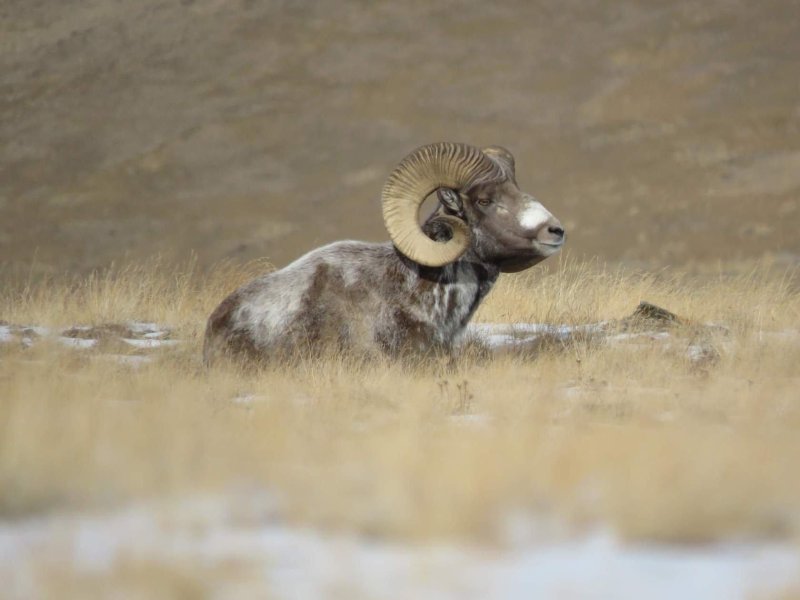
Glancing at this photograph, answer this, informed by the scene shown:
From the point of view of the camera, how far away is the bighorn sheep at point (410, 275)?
11.8m

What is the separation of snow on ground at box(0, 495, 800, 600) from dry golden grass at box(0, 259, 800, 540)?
0.19 m

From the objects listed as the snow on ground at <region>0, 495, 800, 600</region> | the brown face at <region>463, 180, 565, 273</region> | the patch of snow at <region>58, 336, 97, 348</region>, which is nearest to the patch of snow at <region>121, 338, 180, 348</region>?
the patch of snow at <region>58, 336, 97, 348</region>

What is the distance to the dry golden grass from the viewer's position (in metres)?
6.40

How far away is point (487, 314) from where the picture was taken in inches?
635

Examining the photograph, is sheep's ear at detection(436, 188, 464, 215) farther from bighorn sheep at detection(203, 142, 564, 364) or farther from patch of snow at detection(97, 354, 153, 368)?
patch of snow at detection(97, 354, 153, 368)

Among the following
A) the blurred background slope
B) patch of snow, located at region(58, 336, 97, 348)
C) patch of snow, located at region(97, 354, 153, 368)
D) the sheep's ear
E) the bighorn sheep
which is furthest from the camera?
the blurred background slope

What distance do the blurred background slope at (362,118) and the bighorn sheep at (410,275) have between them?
48939 mm

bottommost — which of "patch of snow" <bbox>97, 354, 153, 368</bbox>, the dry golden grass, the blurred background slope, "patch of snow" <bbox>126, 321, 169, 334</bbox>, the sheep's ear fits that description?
the dry golden grass

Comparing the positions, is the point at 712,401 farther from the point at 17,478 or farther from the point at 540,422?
the point at 17,478

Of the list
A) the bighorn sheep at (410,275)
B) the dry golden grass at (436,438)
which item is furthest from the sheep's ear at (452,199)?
the dry golden grass at (436,438)

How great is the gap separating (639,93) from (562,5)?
14.1 meters

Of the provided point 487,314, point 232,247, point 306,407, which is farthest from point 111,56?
point 306,407

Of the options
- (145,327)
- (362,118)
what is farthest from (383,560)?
(362,118)

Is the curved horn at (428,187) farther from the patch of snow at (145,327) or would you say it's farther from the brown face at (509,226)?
the patch of snow at (145,327)
